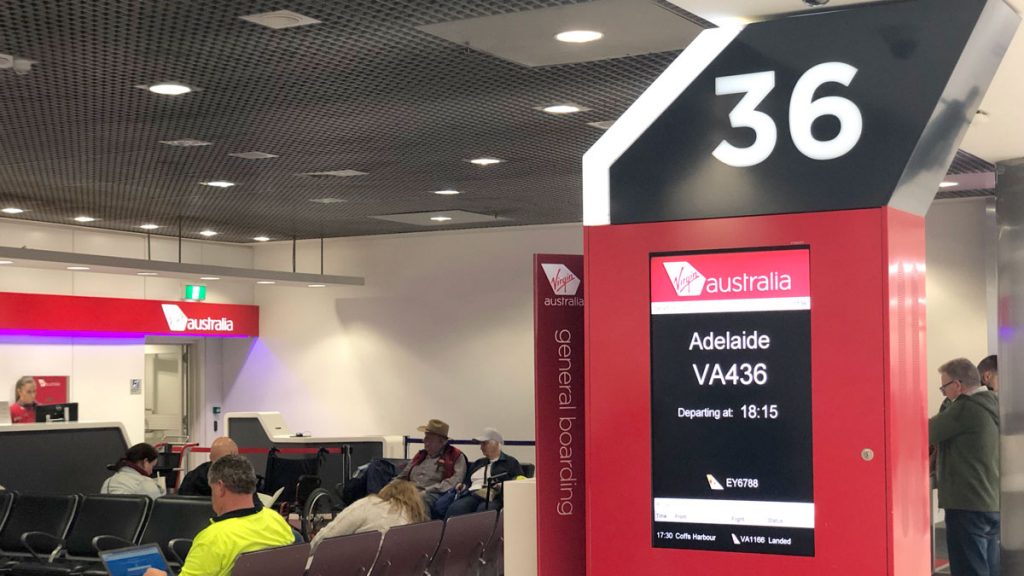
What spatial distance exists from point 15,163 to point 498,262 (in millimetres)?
6524

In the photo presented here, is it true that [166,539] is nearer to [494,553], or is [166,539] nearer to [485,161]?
[494,553]

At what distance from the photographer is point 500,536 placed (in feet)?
26.3

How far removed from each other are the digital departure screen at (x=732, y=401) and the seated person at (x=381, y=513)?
3525 mm

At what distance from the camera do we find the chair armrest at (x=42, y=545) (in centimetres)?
805

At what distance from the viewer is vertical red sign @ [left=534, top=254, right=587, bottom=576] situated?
155 inches

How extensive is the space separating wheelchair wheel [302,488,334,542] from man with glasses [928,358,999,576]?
4819 mm

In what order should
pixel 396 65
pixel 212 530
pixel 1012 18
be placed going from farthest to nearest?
pixel 396 65 → pixel 212 530 → pixel 1012 18

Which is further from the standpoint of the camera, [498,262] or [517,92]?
[498,262]

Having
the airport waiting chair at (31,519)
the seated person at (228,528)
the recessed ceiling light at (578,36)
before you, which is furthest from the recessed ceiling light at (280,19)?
the airport waiting chair at (31,519)

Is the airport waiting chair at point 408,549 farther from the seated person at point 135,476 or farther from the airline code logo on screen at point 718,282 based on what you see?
the airline code logo on screen at point 718,282

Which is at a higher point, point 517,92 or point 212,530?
point 517,92

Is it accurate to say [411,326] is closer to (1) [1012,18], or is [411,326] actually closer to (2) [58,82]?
(2) [58,82]

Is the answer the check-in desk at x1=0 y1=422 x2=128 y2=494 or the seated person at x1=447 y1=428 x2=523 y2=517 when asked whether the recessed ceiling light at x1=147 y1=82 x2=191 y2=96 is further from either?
the check-in desk at x1=0 y1=422 x2=128 y2=494

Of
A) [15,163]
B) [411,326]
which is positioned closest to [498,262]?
[411,326]
